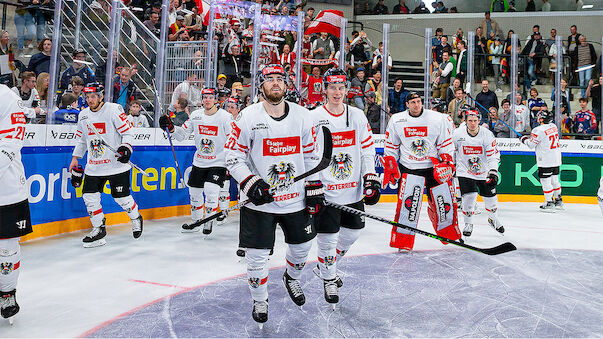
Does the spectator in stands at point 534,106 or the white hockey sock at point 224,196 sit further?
the spectator in stands at point 534,106

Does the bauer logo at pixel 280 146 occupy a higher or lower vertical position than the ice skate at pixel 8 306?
higher

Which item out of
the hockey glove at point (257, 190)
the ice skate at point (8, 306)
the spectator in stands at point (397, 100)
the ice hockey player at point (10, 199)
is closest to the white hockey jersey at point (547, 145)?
the spectator in stands at point (397, 100)

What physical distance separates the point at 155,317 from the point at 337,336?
4.26ft

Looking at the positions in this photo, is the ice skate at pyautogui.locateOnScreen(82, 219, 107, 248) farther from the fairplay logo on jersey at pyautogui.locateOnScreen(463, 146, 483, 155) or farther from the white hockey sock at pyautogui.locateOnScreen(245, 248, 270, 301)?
the fairplay logo on jersey at pyautogui.locateOnScreen(463, 146, 483, 155)

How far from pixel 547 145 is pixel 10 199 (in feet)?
30.1

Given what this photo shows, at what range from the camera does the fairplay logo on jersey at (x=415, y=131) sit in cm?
610

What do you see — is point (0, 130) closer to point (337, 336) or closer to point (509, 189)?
point (337, 336)

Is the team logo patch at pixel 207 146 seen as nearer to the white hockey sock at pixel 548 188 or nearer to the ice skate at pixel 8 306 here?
the ice skate at pixel 8 306

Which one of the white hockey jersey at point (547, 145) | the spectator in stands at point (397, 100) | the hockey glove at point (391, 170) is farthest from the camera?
the spectator in stands at point (397, 100)

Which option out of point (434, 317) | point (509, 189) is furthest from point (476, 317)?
point (509, 189)

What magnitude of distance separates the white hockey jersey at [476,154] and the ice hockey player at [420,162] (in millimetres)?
1530

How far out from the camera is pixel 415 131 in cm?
612

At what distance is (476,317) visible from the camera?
4.07m

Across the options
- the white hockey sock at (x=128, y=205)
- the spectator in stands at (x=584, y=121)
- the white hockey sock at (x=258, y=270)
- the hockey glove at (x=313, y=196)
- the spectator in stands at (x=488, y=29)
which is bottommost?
the white hockey sock at (x=258, y=270)
